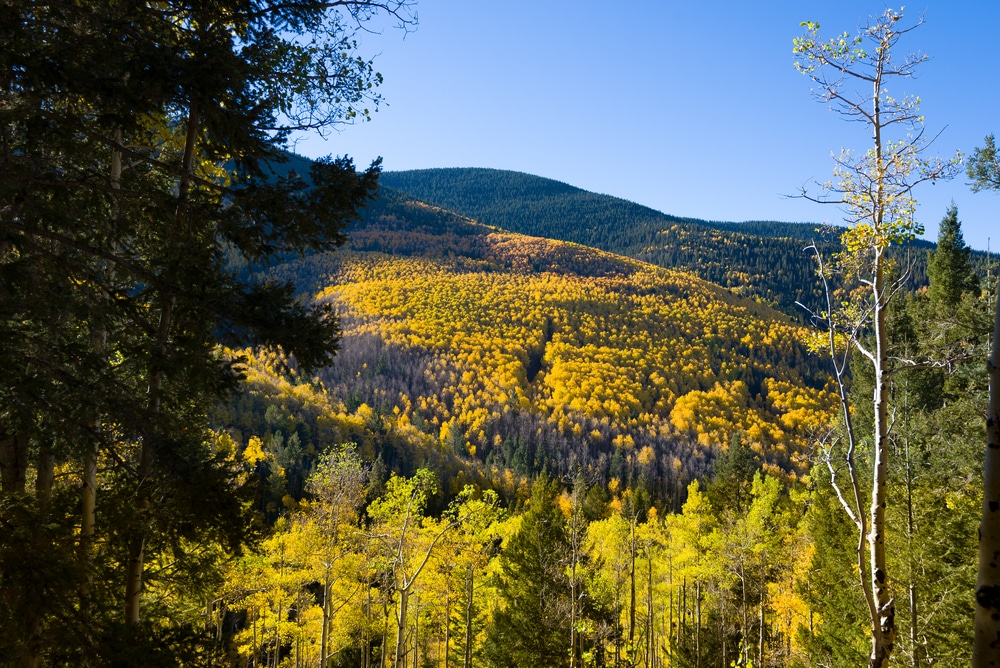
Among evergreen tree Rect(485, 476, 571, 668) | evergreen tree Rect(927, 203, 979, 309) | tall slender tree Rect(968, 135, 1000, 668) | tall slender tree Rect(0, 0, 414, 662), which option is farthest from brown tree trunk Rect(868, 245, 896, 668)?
evergreen tree Rect(927, 203, 979, 309)

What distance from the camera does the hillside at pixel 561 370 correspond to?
75562mm

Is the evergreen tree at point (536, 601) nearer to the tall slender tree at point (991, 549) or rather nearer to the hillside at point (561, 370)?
the tall slender tree at point (991, 549)

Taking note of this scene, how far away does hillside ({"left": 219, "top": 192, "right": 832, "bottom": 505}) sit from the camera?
75.6 metres

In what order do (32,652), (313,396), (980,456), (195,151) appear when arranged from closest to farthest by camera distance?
(32,652)
(195,151)
(980,456)
(313,396)

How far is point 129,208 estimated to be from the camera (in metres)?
4.86

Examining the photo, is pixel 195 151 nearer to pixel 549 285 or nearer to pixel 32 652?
pixel 32 652

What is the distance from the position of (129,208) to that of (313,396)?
69.5 meters

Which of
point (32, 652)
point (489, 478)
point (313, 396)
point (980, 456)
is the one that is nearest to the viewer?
point (32, 652)

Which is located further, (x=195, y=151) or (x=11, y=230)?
(x=195, y=151)

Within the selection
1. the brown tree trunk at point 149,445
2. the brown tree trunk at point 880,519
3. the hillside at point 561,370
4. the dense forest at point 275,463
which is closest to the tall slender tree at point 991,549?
the dense forest at point 275,463

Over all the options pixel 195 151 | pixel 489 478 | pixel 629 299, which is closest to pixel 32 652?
pixel 195 151

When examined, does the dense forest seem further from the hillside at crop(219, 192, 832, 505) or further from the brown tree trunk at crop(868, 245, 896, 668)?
the hillside at crop(219, 192, 832, 505)

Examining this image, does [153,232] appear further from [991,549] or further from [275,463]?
[275,463]

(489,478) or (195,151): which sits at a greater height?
(195,151)
